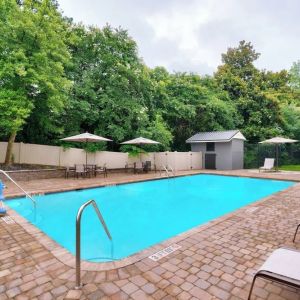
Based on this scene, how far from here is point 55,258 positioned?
124 inches

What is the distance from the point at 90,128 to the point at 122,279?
14697 mm

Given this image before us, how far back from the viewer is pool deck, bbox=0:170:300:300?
7.85ft

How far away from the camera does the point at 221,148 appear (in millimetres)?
17000

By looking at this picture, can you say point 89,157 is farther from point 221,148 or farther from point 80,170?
point 221,148

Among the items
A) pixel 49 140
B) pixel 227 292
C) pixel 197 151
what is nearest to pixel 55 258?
pixel 227 292

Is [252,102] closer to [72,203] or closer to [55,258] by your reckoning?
[72,203]

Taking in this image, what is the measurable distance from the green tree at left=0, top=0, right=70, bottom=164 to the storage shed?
10900mm

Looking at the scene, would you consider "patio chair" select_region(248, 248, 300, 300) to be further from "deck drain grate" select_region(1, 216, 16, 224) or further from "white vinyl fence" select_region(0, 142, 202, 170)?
"white vinyl fence" select_region(0, 142, 202, 170)

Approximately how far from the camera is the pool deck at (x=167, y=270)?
2393 millimetres

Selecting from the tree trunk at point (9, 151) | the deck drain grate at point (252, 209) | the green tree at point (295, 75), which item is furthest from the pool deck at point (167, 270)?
the green tree at point (295, 75)

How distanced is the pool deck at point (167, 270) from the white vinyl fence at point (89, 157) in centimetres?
903

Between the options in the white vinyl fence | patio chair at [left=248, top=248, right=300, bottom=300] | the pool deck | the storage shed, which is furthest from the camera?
the storage shed

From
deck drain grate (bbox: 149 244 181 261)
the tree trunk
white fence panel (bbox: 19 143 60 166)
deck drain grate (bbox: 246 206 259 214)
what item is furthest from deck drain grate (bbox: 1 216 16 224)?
white fence panel (bbox: 19 143 60 166)

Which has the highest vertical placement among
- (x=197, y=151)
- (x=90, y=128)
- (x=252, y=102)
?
(x=252, y=102)
